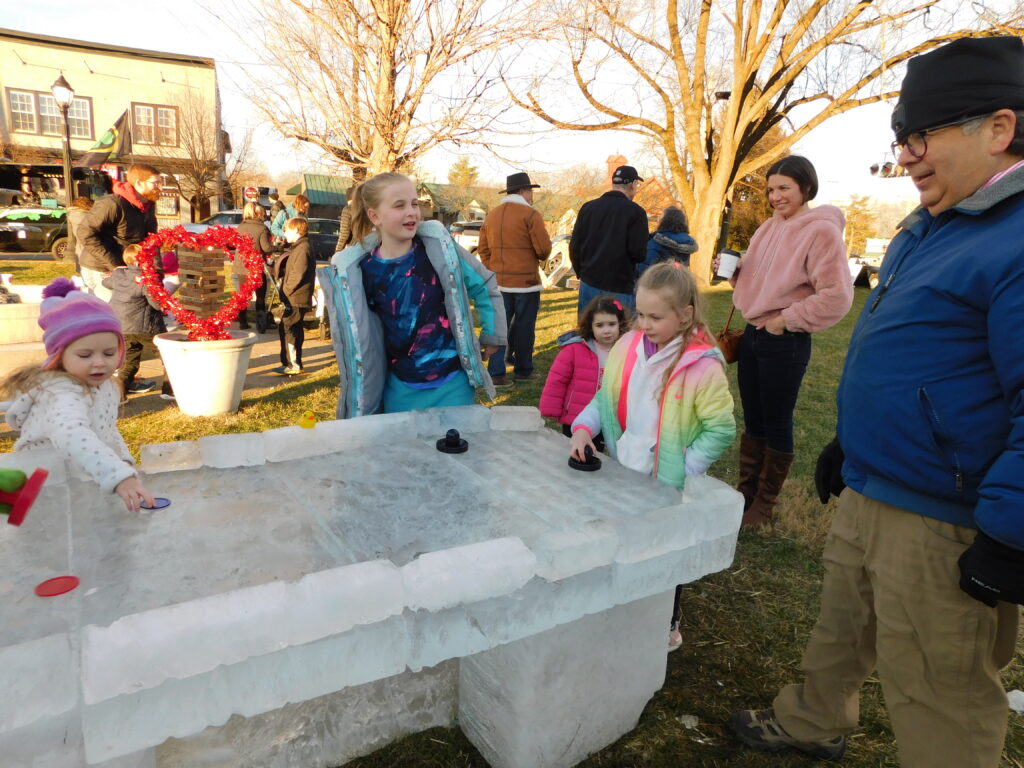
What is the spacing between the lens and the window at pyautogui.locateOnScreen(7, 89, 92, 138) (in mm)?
30328

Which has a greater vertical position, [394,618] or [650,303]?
[650,303]

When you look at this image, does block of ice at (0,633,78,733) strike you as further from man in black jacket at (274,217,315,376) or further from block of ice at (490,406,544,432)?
man in black jacket at (274,217,315,376)

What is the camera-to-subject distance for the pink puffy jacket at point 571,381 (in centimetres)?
348

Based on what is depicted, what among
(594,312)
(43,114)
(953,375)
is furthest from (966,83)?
(43,114)

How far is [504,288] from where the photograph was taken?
21.8 ft

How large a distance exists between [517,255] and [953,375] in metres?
5.40

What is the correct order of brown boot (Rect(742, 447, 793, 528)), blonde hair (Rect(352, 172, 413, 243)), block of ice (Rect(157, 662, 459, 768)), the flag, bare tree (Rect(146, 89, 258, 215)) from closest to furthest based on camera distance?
block of ice (Rect(157, 662, 459, 768)), blonde hair (Rect(352, 172, 413, 243)), brown boot (Rect(742, 447, 793, 528)), the flag, bare tree (Rect(146, 89, 258, 215))

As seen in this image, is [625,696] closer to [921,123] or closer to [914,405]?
[914,405]

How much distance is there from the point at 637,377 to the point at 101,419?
2028mm

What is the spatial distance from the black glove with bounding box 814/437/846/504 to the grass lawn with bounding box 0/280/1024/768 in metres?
0.93

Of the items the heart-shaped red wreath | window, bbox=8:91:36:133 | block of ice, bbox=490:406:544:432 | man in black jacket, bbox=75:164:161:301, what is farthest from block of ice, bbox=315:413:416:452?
window, bbox=8:91:36:133

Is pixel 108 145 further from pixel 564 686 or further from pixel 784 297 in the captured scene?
pixel 564 686

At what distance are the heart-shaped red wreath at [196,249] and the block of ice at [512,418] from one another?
3480 mm

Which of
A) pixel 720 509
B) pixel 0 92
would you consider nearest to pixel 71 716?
pixel 720 509
